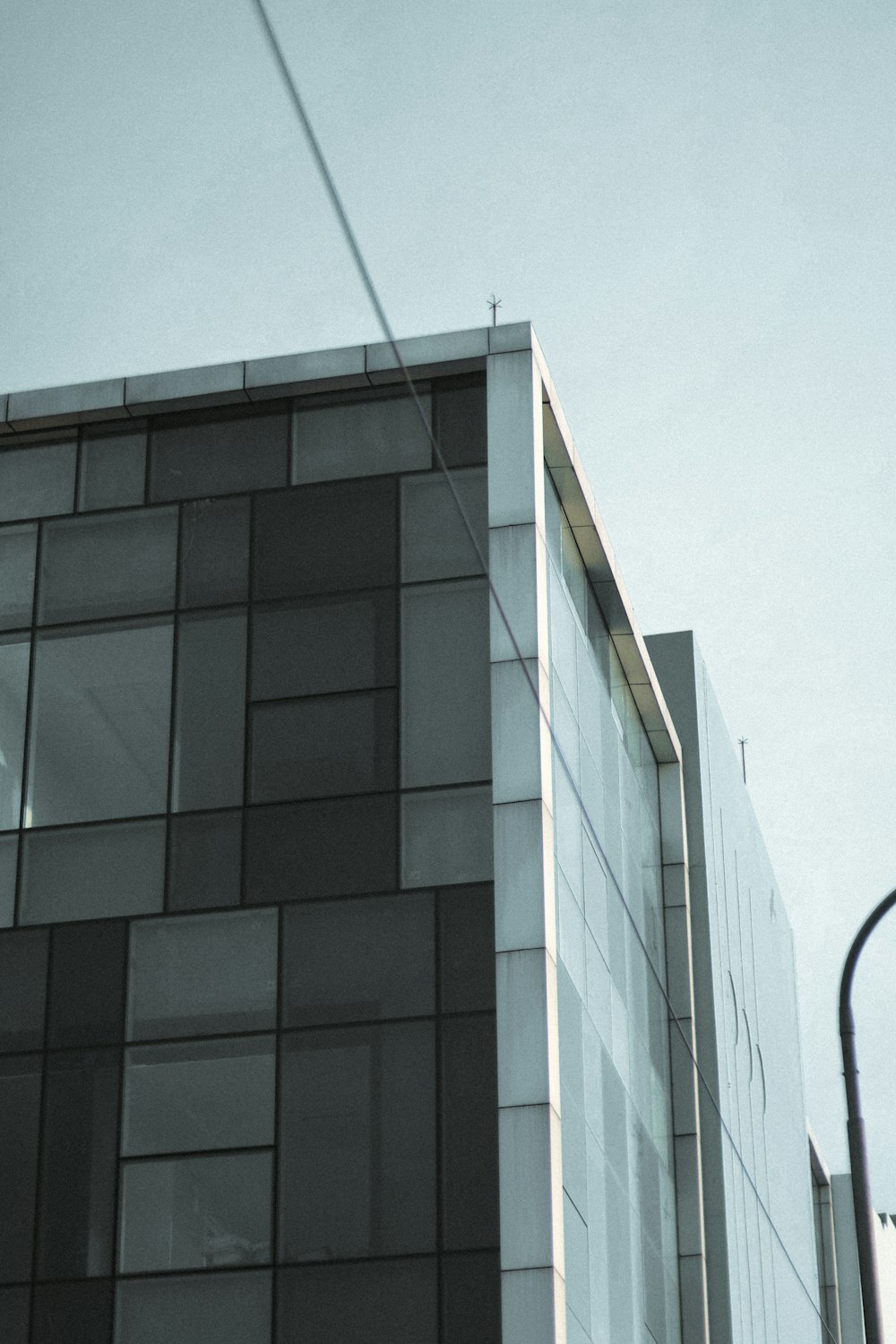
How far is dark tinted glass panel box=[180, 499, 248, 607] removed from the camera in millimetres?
24719

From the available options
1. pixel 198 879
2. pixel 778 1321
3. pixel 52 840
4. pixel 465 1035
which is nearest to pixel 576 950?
pixel 465 1035

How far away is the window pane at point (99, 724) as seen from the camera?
78.2ft

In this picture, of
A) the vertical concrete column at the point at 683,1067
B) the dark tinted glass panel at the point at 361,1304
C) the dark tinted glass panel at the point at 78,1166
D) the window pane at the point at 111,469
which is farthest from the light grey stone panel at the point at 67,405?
the vertical concrete column at the point at 683,1067

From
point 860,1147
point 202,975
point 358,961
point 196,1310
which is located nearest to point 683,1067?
point 358,961

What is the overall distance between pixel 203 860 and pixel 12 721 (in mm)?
3088

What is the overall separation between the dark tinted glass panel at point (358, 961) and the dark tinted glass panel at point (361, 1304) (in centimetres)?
264

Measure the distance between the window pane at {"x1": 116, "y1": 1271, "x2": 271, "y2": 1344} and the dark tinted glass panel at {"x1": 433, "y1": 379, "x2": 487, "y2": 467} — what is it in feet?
32.1

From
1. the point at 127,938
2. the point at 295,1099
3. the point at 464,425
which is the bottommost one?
the point at 295,1099

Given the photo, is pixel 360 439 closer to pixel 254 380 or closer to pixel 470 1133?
pixel 254 380

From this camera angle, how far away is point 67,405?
2598 cm

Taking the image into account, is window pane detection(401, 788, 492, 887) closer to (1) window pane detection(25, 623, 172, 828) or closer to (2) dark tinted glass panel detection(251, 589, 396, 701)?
(2) dark tinted glass panel detection(251, 589, 396, 701)

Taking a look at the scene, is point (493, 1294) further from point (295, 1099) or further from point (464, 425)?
point (464, 425)

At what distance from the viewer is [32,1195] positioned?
21922 millimetres

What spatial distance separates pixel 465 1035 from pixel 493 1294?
265 centimetres
